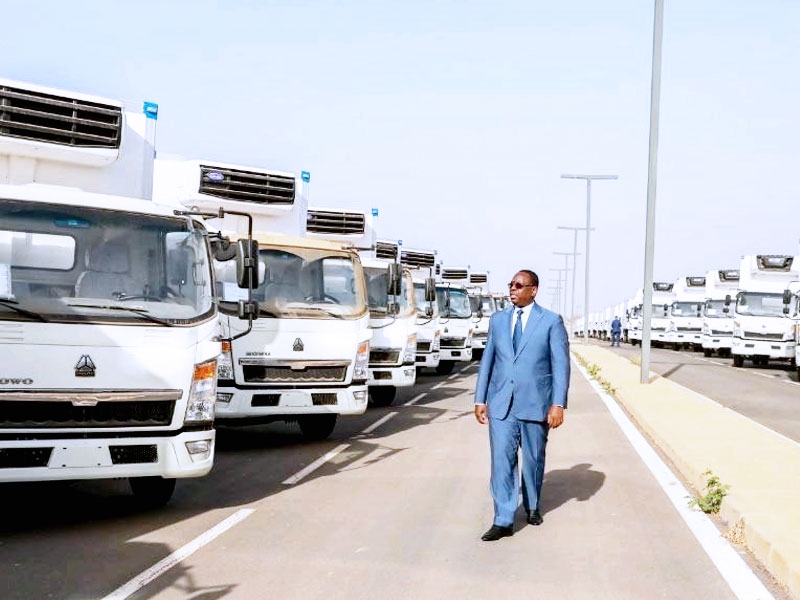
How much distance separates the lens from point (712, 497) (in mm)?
8562

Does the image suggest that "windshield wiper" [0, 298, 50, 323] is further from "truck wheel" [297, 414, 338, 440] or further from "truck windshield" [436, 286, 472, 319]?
"truck windshield" [436, 286, 472, 319]

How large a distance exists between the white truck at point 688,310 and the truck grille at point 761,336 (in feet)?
52.1

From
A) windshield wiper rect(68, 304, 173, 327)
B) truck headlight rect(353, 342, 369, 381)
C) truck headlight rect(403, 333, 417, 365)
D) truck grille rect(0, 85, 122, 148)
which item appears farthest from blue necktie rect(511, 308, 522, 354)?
truck headlight rect(403, 333, 417, 365)

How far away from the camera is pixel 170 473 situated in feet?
25.0

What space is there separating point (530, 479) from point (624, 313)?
6768 centimetres

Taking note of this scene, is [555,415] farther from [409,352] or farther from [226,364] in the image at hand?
[409,352]

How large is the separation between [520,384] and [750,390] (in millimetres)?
17291

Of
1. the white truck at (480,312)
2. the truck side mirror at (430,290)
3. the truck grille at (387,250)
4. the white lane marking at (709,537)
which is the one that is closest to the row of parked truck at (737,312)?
the white truck at (480,312)

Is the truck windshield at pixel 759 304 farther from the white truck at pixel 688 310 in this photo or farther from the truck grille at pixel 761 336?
the white truck at pixel 688 310

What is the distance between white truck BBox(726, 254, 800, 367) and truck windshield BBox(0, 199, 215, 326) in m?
28.2

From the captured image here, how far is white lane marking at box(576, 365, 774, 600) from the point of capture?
6176 millimetres

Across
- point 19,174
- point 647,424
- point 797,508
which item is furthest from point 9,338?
point 647,424

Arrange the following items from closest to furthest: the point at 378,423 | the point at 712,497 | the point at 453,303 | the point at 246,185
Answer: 1. the point at 712,497
2. the point at 246,185
3. the point at 378,423
4. the point at 453,303

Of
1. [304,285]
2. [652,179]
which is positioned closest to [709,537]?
[304,285]
